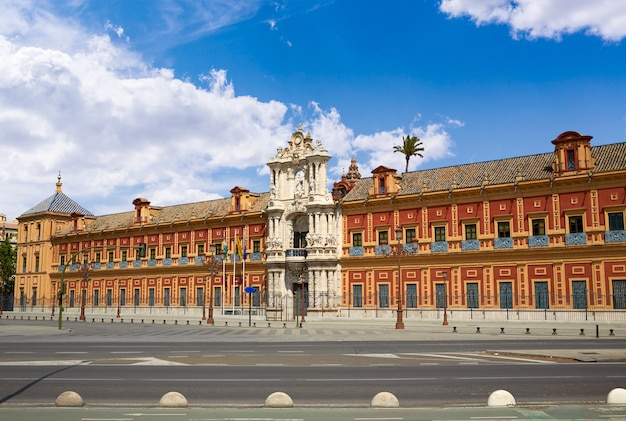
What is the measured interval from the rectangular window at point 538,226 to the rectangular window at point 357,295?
51.1 feet

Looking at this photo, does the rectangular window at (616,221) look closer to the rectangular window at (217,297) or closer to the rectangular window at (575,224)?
the rectangular window at (575,224)

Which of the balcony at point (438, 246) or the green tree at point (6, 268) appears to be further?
the green tree at point (6, 268)

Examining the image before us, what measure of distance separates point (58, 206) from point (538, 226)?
65.4 metres

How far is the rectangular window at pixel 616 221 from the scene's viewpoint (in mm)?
41838

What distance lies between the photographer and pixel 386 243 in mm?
52062

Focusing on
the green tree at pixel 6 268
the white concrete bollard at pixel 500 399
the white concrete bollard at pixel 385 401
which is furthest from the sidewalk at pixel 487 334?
the green tree at pixel 6 268

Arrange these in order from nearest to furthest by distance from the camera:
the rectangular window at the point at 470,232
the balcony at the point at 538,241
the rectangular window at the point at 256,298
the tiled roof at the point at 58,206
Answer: the balcony at the point at 538,241 < the rectangular window at the point at 470,232 < the rectangular window at the point at 256,298 < the tiled roof at the point at 58,206

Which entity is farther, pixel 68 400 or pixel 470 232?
pixel 470 232

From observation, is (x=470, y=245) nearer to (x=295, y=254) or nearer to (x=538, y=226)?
(x=538, y=226)

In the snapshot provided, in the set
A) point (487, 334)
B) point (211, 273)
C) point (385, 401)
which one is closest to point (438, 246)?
point (487, 334)

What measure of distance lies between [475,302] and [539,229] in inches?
282

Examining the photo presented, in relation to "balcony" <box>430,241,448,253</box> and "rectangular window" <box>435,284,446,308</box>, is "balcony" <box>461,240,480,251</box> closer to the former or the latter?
"balcony" <box>430,241,448,253</box>

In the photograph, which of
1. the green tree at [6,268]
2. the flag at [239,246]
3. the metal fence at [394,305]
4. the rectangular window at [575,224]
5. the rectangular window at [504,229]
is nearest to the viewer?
the metal fence at [394,305]

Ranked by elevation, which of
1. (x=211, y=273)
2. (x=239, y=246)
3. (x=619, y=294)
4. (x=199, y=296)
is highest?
(x=239, y=246)
